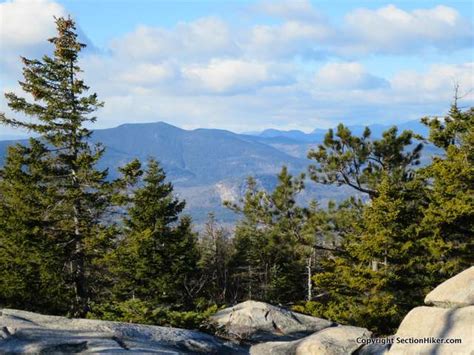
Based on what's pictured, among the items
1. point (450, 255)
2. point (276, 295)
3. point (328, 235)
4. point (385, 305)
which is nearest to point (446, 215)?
point (450, 255)

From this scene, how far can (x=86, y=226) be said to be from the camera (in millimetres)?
26922

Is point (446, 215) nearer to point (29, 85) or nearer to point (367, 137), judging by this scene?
point (367, 137)

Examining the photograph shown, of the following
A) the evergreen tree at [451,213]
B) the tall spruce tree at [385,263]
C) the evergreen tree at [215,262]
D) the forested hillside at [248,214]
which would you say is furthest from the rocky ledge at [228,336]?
the evergreen tree at [215,262]

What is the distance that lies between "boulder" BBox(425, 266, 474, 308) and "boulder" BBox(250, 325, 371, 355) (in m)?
2.36

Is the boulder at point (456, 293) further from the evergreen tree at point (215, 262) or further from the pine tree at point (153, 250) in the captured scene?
the evergreen tree at point (215, 262)

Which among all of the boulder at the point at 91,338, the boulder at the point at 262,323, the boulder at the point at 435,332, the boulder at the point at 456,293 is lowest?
the boulder at the point at 262,323

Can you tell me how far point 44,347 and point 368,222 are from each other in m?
16.2

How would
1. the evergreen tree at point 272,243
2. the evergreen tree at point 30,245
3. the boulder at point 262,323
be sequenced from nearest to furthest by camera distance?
the boulder at point 262,323
the evergreen tree at point 30,245
the evergreen tree at point 272,243

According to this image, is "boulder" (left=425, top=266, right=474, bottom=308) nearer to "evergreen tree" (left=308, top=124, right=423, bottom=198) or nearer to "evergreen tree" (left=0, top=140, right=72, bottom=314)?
"evergreen tree" (left=308, top=124, right=423, bottom=198)

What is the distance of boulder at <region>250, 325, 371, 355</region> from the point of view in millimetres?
12680

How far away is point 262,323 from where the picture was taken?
17328mm

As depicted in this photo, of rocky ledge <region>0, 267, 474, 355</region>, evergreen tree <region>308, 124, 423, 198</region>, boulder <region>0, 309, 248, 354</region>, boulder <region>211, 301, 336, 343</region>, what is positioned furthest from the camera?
evergreen tree <region>308, 124, 423, 198</region>

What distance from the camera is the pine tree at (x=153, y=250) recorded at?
1259 inches

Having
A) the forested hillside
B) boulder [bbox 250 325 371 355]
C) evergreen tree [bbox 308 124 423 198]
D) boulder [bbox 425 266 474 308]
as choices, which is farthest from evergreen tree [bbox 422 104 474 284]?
boulder [bbox 250 325 371 355]
